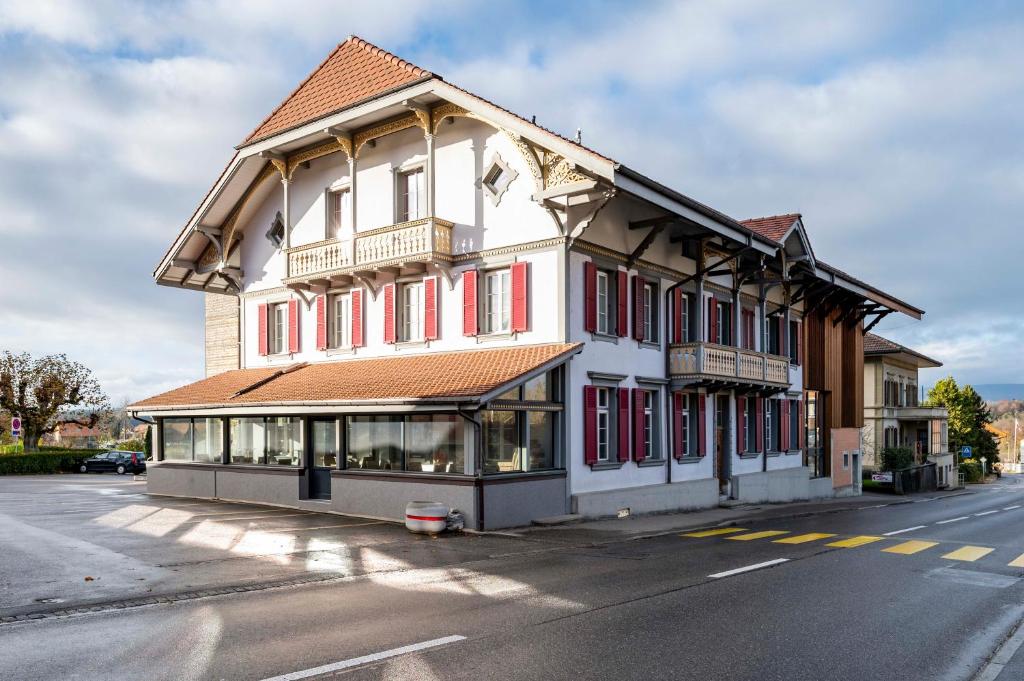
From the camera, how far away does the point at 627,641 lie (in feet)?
27.8

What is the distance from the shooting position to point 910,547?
16453mm

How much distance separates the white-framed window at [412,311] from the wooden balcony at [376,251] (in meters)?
1.06

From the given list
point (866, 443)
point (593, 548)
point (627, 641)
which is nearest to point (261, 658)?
→ point (627, 641)

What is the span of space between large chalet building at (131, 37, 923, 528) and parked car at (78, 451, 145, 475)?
21.7 metres

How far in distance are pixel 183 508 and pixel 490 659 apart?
57.4 feet

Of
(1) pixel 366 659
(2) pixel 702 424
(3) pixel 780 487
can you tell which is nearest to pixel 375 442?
(2) pixel 702 424

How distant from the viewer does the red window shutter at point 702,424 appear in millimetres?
26266

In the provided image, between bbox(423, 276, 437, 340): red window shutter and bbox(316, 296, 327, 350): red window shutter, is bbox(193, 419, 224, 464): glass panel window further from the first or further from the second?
bbox(423, 276, 437, 340): red window shutter

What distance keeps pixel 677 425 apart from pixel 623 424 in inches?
134

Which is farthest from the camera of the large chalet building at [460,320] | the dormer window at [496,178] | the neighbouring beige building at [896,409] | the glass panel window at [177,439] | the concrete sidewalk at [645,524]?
the neighbouring beige building at [896,409]

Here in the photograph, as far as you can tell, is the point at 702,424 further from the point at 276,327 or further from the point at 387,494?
the point at 276,327

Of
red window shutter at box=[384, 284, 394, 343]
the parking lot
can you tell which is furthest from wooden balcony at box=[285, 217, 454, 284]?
the parking lot

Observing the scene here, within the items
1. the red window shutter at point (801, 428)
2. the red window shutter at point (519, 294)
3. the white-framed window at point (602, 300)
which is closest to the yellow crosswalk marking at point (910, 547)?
the white-framed window at point (602, 300)

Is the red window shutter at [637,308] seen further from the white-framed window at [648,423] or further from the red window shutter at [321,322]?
the red window shutter at [321,322]
